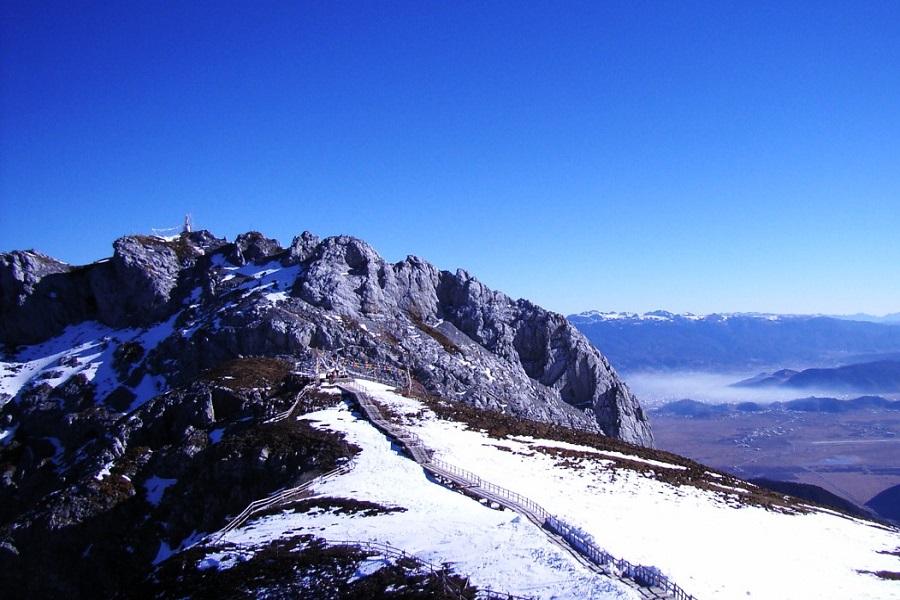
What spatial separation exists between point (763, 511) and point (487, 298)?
77.9 metres

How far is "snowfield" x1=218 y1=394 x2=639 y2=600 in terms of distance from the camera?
19953 millimetres

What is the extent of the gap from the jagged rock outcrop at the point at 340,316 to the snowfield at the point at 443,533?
149 feet

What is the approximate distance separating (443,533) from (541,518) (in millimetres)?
4676

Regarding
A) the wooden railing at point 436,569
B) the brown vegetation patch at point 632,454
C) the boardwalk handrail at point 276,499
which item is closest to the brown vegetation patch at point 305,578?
the wooden railing at point 436,569

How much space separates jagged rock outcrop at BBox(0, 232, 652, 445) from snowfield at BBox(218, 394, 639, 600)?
1791 inches

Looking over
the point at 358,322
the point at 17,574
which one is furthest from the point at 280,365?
the point at 17,574

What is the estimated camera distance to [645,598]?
19.1 meters

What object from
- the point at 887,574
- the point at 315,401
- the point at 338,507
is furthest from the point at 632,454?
the point at 338,507

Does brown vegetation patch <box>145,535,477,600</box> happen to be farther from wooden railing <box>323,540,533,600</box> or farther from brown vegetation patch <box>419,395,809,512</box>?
brown vegetation patch <box>419,395,809,512</box>

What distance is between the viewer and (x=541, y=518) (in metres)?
26.8

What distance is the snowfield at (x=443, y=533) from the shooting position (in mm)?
19953

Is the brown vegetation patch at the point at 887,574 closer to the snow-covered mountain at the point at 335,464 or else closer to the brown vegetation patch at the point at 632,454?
the snow-covered mountain at the point at 335,464

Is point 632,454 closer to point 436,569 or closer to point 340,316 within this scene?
point 436,569

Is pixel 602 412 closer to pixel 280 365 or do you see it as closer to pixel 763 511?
pixel 280 365
